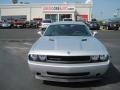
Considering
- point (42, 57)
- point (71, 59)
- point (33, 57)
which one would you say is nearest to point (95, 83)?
point (71, 59)

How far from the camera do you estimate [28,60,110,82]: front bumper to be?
657 centimetres

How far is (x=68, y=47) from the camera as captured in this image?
23.0 feet

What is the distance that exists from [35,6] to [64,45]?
6744 centimetres

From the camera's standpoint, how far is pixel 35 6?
73750 millimetres

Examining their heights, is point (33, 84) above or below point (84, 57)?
below

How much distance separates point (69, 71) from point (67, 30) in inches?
103

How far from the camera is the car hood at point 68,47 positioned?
6777 millimetres

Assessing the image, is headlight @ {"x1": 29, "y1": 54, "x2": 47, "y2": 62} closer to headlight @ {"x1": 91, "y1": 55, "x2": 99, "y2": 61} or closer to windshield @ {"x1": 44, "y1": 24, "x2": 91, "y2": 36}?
headlight @ {"x1": 91, "y1": 55, "x2": 99, "y2": 61}

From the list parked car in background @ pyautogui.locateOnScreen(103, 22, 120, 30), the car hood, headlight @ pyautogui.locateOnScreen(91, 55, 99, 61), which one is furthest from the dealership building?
headlight @ pyautogui.locateOnScreen(91, 55, 99, 61)

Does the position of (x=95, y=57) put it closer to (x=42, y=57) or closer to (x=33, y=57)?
(x=42, y=57)

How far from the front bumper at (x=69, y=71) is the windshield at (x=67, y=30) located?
2.15 meters

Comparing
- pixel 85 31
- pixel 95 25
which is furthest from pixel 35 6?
pixel 85 31

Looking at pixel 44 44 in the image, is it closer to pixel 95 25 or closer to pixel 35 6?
pixel 95 25

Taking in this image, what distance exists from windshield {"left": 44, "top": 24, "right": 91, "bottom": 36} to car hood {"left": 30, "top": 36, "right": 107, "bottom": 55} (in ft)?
2.45
